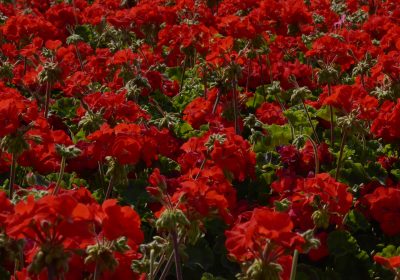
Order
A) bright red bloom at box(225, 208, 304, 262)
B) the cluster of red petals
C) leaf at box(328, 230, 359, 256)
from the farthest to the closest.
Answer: leaf at box(328, 230, 359, 256) → bright red bloom at box(225, 208, 304, 262) → the cluster of red petals

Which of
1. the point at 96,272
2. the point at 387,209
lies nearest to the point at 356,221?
the point at 387,209

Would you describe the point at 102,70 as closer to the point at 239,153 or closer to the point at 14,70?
the point at 14,70

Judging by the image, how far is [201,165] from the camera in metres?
3.28

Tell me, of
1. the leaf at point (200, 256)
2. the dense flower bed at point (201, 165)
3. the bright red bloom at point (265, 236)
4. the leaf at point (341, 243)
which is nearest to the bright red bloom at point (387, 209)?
the dense flower bed at point (201, 165)

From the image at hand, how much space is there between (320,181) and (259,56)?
2.94m

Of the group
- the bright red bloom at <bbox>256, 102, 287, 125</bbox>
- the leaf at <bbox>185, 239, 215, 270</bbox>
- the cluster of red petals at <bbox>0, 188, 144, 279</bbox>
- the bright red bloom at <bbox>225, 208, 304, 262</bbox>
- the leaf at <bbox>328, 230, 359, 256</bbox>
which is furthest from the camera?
the bright red bloom at <bbox>256, 102, 287, 125</bbox>

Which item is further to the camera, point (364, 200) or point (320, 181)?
point (364, 200)

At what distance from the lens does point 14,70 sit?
528 cm

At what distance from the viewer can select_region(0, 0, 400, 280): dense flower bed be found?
6.61ft

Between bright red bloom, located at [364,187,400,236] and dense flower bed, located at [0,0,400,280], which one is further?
bright red bloom, located at [364,187,400,236]

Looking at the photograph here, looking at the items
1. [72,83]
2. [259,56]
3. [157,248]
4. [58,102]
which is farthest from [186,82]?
[157,248]

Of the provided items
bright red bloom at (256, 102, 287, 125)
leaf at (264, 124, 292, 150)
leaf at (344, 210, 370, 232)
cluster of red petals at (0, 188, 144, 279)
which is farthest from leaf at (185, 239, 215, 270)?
bright red bloom at (256, 102, 287, 125)

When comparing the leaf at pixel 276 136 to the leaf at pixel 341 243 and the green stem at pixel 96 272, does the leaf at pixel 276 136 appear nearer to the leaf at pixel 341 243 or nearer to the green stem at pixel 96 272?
the leaf at pixel 341 243

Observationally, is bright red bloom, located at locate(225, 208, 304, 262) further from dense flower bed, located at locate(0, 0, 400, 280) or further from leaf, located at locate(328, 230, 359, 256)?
leaf, located at locate(328, 230, 359, 256)
